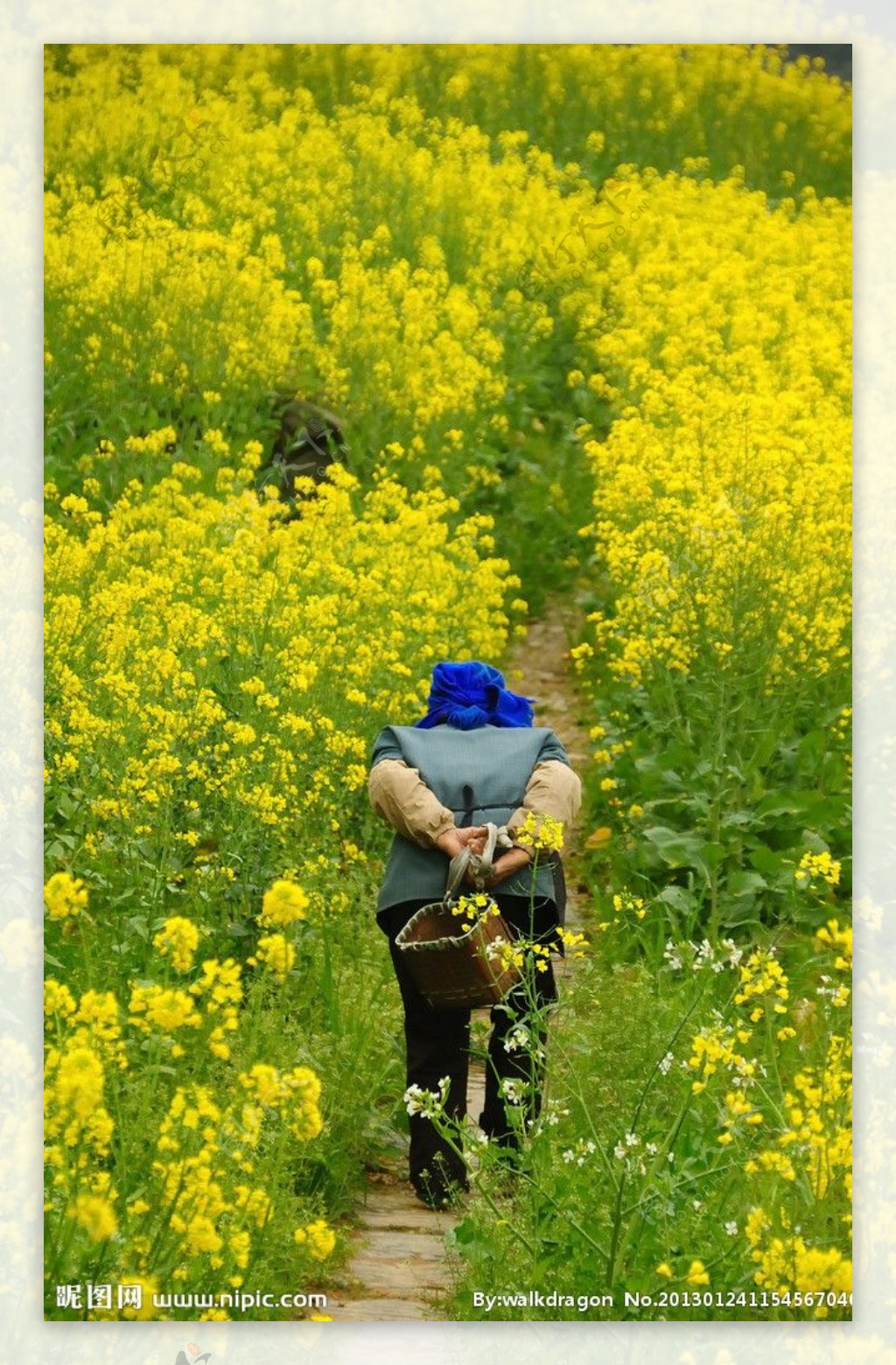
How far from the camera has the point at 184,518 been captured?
7.46 meters

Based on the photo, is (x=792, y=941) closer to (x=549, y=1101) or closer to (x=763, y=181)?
(x=549, y=1101)

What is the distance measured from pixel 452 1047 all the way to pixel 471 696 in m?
0.93

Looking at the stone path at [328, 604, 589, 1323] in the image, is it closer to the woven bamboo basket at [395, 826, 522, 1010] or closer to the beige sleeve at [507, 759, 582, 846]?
the woven bamboo basket at [395, 826, 522, 1010]

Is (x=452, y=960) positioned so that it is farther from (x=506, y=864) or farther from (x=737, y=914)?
(x=737, y=914)

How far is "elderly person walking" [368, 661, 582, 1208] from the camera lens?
524cm

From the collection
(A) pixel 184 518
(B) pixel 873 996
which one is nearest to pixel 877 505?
(B) pixel 873 996

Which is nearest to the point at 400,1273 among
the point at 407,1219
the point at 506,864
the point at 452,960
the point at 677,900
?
the point at 407,1219

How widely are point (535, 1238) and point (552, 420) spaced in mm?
4545

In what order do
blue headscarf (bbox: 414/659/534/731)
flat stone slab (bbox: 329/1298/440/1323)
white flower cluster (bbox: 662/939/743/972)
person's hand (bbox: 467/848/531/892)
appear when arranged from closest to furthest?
white flower cluster (bbox: 662/939/743/972), flat stone slab (bbox: 329/1298/440/1323), person's hand (bbox: 467/848/531/892), blue headscarf (bbox: 414/659/534/731)

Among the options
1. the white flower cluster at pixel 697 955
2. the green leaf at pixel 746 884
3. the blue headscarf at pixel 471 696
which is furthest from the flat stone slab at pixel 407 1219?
the green leaf at pixel 746 884

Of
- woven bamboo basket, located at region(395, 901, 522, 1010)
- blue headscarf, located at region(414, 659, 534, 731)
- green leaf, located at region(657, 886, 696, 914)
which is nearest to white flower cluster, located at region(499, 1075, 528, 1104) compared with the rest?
woven bamboo basket, located at region(395, 901, 522, 1010)

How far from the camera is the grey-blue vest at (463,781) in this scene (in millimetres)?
5285

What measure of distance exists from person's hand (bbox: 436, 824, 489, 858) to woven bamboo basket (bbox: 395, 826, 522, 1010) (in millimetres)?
31

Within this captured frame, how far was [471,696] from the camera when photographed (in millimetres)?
5469
